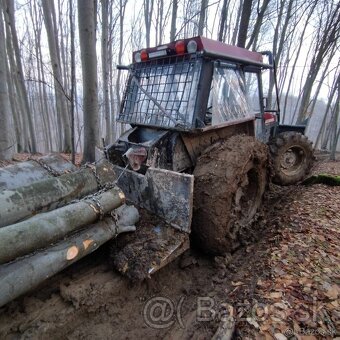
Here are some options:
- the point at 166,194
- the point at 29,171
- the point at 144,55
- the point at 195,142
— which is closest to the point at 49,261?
the point at 29,171

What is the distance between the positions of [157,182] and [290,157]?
330 cm

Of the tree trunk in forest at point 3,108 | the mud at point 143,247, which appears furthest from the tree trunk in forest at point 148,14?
the mud at point 143,247

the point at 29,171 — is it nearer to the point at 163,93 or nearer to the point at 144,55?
the point at 163,93

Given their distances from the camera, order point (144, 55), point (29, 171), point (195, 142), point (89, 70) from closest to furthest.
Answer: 1. point (29, 171)
2. point (195, 142)
3. point (144, 55)
4. point (89, 70)

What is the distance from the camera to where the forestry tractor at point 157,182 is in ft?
7.17

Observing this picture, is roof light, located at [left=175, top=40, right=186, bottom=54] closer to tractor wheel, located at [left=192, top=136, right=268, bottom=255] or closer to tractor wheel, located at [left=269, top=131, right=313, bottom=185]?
tractor wheel, located at [left=192, top=136, right=268, bottom=255]

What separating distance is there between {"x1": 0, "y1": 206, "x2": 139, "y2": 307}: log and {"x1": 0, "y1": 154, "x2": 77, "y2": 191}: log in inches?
32.4

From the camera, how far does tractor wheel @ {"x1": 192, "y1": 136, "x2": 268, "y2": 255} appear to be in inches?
116

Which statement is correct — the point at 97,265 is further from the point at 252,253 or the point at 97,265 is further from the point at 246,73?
the point at 246,73

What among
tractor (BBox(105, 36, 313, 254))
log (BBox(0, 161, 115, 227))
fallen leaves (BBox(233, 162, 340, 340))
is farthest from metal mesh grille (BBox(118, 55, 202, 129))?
fallen leaves (BBox(233, 162, 340, 340))

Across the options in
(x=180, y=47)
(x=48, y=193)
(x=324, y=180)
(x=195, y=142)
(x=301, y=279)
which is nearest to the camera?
(x=48, y=193)

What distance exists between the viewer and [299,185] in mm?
5254

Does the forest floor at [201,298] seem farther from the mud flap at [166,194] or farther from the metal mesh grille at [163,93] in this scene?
the metal mesh grille at [163,93]

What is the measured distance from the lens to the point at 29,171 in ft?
9.42
